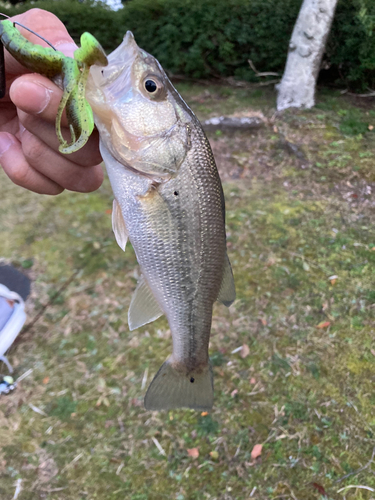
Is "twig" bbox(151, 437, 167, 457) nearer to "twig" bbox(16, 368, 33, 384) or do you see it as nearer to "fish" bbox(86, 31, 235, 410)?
"twig" bbox(16, 368, 33, 384)

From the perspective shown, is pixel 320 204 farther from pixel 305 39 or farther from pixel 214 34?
pixel 214 34

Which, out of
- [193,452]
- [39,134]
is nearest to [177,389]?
[193,452]

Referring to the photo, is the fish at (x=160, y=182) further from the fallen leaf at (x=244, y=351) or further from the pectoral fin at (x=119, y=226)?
the fallen leaf at (x=244, y=351)

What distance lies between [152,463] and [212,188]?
2288mm

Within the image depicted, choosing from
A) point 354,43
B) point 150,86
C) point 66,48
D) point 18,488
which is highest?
point 66,48

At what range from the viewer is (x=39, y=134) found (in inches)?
63.6

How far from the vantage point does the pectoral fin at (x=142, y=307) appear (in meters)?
1.79

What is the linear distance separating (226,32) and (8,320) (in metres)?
6.49

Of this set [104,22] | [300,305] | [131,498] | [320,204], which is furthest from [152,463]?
[104,22]

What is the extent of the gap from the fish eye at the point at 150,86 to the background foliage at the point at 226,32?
18.4ft

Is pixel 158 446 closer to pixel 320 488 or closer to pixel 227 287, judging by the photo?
pixel 320 488

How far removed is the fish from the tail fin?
36 centimetres

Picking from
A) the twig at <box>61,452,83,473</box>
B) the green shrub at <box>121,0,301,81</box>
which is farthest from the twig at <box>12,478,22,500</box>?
the green shrub at <box>121,0,301,81</box>

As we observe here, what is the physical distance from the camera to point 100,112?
1.47 metres
